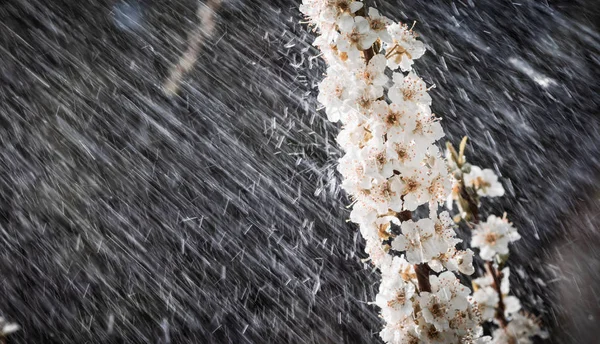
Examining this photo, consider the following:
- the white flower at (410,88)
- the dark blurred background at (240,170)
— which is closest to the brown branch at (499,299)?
the white flower at (410,88)

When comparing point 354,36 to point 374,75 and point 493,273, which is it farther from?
point 493,273

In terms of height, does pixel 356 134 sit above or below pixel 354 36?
below

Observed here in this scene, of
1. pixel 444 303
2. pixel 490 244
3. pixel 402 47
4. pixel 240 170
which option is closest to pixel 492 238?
pixel 490 244

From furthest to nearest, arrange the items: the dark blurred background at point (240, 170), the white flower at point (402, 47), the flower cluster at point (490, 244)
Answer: the dark blurred background at point (240, 170) < the white flower at point (402, 47) < the flower cluster at point (490, 244)

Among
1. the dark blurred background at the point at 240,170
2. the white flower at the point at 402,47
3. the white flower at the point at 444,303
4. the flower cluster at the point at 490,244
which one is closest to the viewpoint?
the flower cluster at the point at 490,244

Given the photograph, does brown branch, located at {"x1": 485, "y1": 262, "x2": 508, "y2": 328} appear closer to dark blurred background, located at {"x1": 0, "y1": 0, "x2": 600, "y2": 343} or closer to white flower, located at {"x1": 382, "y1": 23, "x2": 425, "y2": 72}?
white flower, located at {"x1": 382, "y1": 23, "x2": 425, "y2": 72}

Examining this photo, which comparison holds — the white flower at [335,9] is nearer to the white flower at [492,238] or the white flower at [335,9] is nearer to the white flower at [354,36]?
the white flower at [354,36]
